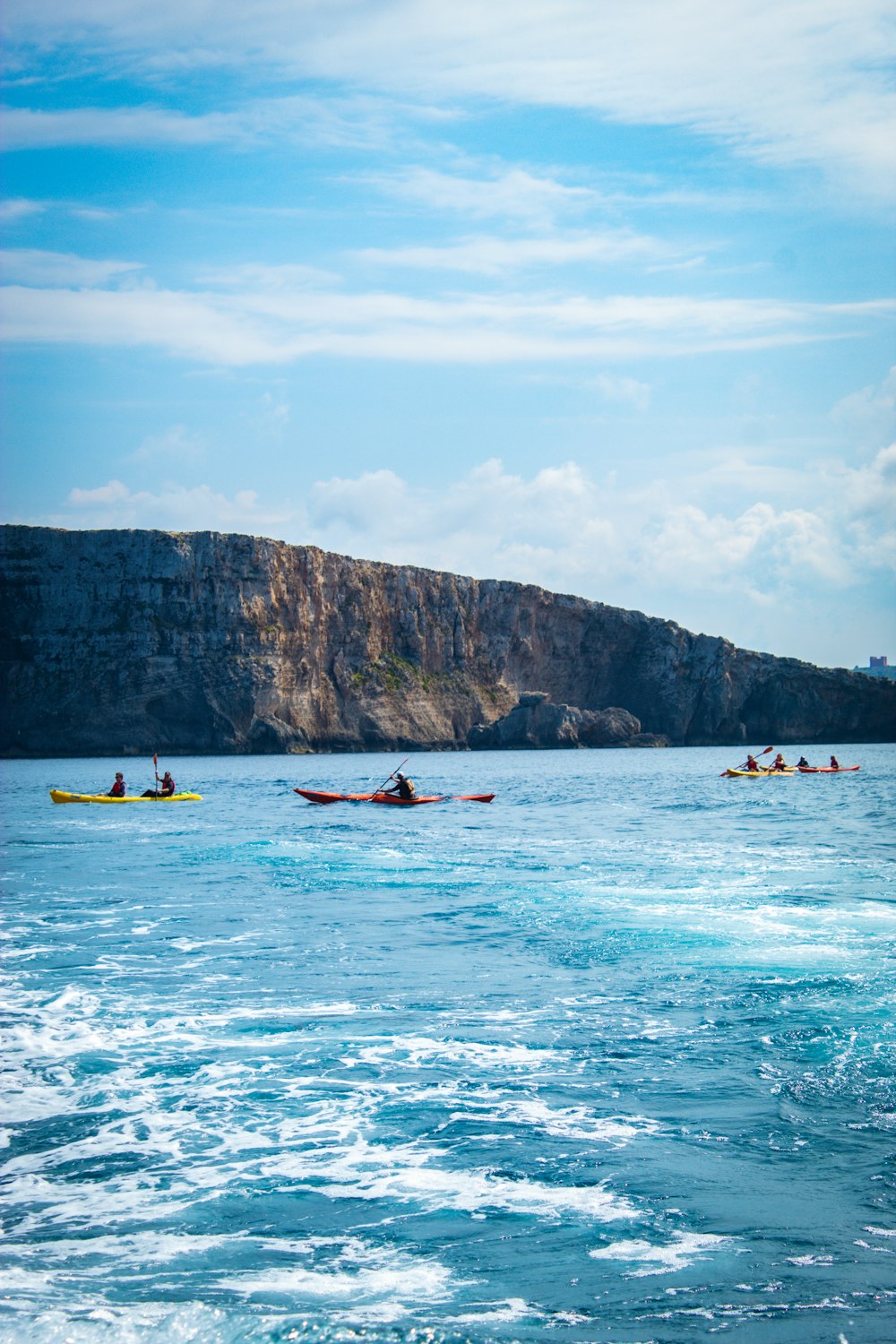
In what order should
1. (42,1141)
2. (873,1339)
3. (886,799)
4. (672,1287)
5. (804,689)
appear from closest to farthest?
(873,1339)
(672,1287)
(42,1141)
(886,799)
(804,689)

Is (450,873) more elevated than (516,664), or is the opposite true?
(516,664)

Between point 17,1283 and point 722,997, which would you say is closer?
point 17,1283

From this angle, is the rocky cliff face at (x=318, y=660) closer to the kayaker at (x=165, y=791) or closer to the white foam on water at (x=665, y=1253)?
the kayaker at (x=165, y=791)

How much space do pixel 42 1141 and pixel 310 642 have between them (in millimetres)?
121398

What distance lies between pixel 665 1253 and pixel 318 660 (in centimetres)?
12484

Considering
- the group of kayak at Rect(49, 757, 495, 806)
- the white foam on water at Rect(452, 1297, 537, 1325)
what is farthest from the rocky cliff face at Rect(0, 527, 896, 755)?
the white foam on water at Rect(452, 1297, 537, 1325)

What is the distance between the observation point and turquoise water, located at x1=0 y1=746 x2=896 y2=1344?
24.0 feet

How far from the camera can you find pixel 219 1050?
12.9 m

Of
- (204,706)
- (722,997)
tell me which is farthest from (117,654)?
(722,997)

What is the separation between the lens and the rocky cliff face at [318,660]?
122 metres

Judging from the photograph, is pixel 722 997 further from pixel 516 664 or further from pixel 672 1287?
pixel 516 664

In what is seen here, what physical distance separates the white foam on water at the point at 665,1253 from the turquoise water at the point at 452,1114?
0.08 feet

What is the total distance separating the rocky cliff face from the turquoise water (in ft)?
322

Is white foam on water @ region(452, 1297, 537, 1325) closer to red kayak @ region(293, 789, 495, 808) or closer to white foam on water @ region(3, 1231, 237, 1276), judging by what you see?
white foam on water @ region(3, 1231, 237, 1276)
